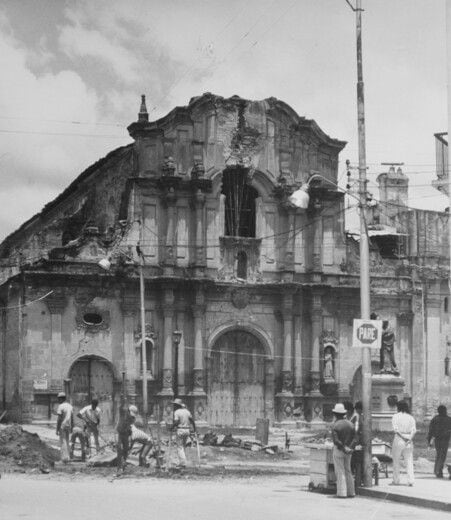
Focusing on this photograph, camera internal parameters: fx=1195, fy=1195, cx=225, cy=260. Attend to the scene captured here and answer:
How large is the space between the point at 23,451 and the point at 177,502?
31.4ft

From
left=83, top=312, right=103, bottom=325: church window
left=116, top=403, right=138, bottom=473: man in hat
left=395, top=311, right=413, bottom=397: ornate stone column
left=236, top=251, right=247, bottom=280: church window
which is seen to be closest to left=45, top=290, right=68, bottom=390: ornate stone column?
left=83, top=312, right=103, bottom=325: church window

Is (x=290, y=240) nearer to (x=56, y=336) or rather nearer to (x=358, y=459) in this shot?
(x=56, y=336)

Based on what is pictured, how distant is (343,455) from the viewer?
20.8 metres

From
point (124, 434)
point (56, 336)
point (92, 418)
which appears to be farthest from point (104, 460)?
point (56, 336)

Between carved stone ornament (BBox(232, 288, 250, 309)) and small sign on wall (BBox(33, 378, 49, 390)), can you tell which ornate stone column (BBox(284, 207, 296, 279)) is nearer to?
carved stone ornament (BBox(232, 288, 250, 309))

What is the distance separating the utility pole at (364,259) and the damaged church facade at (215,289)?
1918 cm

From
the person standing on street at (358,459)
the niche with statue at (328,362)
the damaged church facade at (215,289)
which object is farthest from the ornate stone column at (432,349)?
the person standing on street at (358,459)

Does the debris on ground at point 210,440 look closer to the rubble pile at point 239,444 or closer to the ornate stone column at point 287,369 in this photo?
the rubble pile at point 239,444

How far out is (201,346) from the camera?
147ft

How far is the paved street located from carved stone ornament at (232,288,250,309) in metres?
21.6

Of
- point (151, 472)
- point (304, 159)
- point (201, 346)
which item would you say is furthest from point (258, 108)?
point (151, 472)

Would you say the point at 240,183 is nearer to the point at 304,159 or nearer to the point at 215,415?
the point at 304,159

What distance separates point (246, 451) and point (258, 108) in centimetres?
1687

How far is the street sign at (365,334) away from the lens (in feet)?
75.1
